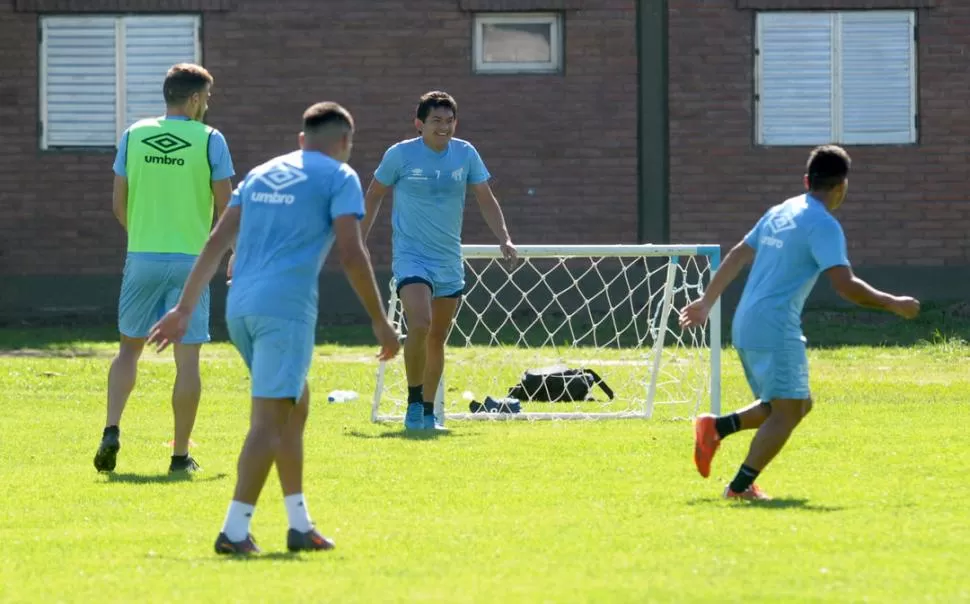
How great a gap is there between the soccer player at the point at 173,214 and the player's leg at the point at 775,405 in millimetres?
3088

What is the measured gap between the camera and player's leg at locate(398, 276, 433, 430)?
39.8ft

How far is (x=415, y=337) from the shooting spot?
12219 mm

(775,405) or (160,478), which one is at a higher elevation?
(775,405)

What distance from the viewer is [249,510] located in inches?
283

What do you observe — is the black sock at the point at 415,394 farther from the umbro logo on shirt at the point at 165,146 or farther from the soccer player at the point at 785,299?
the soccer player at the point at 785,299

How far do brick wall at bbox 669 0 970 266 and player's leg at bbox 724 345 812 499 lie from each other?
13524 millimetres

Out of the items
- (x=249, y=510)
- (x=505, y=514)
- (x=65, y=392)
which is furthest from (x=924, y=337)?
(x=249, y=510)

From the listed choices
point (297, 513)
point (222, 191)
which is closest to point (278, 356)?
point (297, 513)

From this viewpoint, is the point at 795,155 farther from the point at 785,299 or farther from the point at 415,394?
the point at 785,299

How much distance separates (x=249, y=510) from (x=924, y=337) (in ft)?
45.7

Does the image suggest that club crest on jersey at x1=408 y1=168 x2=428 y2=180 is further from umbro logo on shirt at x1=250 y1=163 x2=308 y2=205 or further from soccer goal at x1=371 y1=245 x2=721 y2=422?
umbro logo on shirt at x1=250 y1=163 x2=308 y2=205

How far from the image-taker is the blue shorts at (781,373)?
8742 millimetres

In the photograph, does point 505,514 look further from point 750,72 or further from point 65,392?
point 750,72

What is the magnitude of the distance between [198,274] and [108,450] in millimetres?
2663
